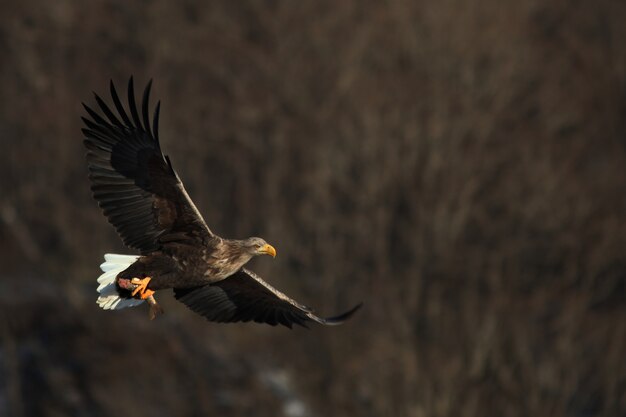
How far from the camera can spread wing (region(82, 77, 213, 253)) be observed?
40.9ft

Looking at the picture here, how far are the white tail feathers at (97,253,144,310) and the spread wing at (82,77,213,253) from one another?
0.60 ft

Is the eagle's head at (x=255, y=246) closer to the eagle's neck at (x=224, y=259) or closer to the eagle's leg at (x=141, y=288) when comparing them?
the eagle's neck at (x=224, y=259)

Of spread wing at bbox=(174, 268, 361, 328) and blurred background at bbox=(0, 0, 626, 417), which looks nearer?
spread wing at bbox=(174, 268, 361, 328)

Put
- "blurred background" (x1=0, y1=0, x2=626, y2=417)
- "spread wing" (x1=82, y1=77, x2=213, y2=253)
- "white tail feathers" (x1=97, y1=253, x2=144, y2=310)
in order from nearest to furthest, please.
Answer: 1. "spread wing" (x1=82, y1=77, x2=213, y2=253)
2. "white tail feathers" (x1=97, y1=253, x2=144, y2=310)
3. "blurred background" (x1=0, y1=0, x2=626, y2=417)

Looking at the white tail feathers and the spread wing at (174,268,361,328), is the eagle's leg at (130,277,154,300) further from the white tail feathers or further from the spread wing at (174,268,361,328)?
the spread wing at (174,268,361,328)

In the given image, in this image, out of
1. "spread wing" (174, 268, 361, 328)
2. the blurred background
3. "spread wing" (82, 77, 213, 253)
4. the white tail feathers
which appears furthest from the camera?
the blurred background

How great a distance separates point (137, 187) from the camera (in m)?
12.6

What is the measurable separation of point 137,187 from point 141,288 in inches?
35.3

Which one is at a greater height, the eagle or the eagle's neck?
the eagle

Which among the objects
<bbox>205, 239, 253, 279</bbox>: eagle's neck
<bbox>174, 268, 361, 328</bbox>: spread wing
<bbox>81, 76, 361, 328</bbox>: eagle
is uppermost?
<bbox>81, 76, 361, 328</bbox>: eagle

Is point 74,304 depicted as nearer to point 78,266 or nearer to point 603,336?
point 78,266

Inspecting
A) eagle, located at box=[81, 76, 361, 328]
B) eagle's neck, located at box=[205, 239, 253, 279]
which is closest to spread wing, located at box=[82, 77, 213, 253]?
eagle, located at box=[81, 76, 361, 328]

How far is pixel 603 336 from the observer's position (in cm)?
3031

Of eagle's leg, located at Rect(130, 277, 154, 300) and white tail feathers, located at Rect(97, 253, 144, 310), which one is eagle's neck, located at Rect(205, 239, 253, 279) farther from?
white tail feathers, located at Rect(97, 253, 144, 310)
